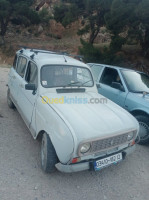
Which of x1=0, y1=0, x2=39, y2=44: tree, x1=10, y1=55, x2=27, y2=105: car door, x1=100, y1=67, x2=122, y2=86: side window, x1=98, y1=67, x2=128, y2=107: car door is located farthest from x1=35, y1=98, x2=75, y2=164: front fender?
x1=0, y1=0, x2=39, y2=44: tree

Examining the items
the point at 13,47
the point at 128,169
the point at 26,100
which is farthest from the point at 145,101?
the point at 13,47

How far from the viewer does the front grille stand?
240cm

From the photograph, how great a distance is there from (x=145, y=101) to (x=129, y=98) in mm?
433

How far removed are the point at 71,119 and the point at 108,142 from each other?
2.22 ft

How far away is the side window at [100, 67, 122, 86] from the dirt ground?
7.46ft

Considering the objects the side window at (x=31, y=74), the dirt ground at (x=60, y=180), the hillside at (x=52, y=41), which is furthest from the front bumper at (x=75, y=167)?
the hillside at (x=52, y=41)

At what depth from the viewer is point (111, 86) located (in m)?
4.89

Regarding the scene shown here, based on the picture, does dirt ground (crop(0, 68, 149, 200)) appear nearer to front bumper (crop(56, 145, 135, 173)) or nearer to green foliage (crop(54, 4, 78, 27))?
front bumper (crop(56, 145, 135, 173))

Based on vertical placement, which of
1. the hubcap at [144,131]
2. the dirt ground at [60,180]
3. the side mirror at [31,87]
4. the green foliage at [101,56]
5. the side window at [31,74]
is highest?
the green foliage at [101,56]

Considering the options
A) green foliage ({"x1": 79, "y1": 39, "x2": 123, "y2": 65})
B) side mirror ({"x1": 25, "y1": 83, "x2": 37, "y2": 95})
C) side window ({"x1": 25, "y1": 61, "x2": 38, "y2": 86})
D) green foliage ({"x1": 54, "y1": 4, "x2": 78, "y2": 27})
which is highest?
green foliage ({"x1": 54, "y1": 4, "x2": 78, "y2": 27})

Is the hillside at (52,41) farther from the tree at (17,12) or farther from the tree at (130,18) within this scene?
the tree at (17,12)

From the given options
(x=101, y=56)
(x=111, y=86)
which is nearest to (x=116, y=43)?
(x=101, y=56)

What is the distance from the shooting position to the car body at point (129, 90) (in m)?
3.92

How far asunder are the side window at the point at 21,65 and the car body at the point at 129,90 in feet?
6.28
